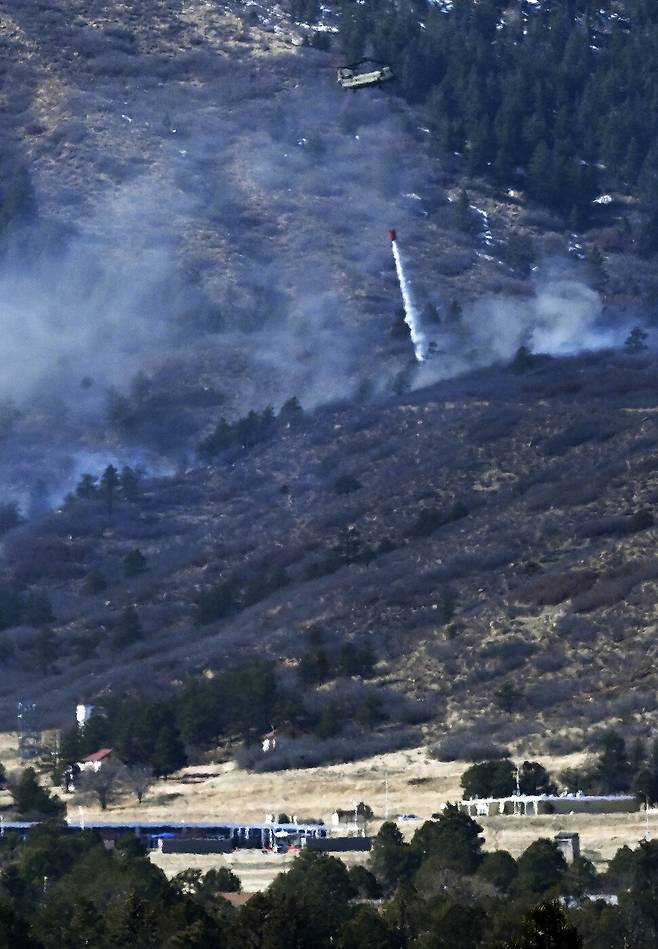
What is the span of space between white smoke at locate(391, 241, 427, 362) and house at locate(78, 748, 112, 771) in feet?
219

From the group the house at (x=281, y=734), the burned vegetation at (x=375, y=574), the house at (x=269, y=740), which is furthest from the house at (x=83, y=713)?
the house at (x=281, y=734)

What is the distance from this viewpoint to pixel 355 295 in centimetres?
17525

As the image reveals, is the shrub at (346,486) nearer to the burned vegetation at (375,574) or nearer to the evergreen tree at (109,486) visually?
the burned vegetation at (375,574)

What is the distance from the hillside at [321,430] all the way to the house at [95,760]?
719 cm

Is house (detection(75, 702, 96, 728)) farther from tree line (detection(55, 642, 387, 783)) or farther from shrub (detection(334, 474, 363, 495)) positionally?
shrub (detection(334, 474, 363, 495))

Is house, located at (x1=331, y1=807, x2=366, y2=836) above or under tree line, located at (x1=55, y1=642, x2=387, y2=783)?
under

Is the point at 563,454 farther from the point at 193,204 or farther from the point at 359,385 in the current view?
the point at 193,204

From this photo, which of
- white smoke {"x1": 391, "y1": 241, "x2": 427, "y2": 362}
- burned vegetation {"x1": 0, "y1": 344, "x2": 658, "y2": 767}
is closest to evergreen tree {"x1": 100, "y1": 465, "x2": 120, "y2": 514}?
burned vegetation {"x1": 0, "y1": 344, "x2": 658, "y2": 767}

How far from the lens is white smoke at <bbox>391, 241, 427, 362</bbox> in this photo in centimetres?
16265

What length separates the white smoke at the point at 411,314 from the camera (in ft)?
534

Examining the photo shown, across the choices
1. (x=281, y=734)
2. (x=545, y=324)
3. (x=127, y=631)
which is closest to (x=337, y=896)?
(x=281, y=734)

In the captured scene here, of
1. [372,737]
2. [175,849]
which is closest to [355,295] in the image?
[372,737]

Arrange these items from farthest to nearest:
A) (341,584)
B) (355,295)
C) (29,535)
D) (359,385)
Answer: (355,295) → (359,385) → (29,535) → (341,584)

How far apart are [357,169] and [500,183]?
36.8ft
